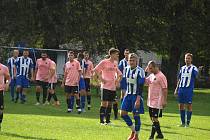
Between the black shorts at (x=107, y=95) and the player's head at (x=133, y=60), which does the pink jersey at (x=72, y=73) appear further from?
the player's head at (x=133, y=60)

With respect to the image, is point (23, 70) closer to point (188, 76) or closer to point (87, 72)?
point (87, 72)

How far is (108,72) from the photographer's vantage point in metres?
17.6

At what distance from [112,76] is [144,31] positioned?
86.3 feet

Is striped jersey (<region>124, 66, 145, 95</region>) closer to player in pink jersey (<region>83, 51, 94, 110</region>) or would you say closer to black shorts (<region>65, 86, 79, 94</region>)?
black shorts (<region>65, 86, 79, 94</region>)

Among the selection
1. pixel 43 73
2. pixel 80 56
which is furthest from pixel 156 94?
pixel 43 73

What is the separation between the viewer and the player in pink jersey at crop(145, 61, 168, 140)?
47.6 ft

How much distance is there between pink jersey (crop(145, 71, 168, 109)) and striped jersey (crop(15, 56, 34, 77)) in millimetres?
11521

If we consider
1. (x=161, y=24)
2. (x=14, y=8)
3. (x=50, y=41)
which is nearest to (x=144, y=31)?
(x=161, y=24)

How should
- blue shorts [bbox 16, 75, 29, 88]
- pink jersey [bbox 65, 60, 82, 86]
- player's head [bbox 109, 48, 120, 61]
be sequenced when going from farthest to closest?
blue shorts [bbox 16, 75, 29, 88], pink jersey [bbox 65, 60, 82, 86], player's head [bbox 109, 48, 120, 61]

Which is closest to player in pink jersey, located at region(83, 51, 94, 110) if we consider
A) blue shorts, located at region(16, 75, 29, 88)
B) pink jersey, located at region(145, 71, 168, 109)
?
blue shorts, located at region(16, 75, 29, 88)

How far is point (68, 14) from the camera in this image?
3991 centimetres

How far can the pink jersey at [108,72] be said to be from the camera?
17.5 m

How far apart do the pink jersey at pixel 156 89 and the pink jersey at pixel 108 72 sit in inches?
111

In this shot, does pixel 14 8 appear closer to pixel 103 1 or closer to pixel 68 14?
pixel 68 14
